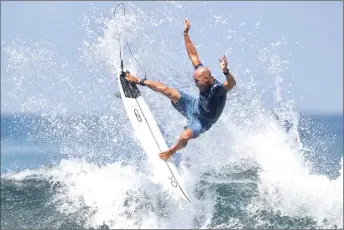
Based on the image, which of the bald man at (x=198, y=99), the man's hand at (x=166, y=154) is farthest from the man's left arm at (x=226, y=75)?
the man's hand at (x=166, y=154)

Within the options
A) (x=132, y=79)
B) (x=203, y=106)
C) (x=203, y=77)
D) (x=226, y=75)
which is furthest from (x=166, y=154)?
(x=226, y=75)

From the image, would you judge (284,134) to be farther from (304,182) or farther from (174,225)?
(174,225)

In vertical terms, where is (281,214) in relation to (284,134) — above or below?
below

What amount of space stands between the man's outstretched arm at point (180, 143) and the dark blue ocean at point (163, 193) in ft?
2.29

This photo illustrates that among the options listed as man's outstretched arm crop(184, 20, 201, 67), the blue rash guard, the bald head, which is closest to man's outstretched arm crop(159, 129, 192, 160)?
the blue rash guard

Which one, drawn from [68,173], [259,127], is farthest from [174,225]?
[259,127]

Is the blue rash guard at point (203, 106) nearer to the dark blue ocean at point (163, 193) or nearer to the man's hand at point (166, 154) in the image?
the man's hand at point (166, 154)

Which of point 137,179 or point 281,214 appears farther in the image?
point 137,179

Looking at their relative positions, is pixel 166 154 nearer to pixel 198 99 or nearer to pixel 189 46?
pixel 198 99

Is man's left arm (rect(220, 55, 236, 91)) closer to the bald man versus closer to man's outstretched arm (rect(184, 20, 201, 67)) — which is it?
the bald man

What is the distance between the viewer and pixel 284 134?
43.2 feet

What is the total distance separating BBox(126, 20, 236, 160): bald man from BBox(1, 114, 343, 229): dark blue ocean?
1179 mm

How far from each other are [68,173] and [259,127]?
4.83 meters

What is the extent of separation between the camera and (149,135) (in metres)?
10.4
